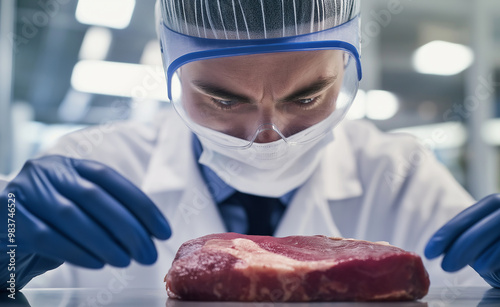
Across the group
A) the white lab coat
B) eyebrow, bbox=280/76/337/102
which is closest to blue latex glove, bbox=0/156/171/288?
the white lab coat

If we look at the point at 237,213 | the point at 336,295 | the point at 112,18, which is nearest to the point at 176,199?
the point at 237,213

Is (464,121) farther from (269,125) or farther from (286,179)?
(269,125)

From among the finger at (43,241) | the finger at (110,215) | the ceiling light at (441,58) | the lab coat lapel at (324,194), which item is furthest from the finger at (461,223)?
the ceiling light at (441,58)

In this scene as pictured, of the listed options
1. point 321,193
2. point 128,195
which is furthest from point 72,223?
point 321,193

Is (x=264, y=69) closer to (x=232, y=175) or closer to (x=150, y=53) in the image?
(x=232, y=175)

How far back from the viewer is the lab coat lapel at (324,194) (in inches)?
62.2

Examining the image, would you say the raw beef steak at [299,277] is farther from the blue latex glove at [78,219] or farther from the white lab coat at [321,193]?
the white lab coat at [321,193]

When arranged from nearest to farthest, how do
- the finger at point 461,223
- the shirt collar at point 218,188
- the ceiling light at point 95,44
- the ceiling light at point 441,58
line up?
the finger at point 461,223 < the shirt collar at point 218,188 < the ceiling light at point 95,44 < the ceiling light at point 441,58

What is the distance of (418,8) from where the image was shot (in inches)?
161

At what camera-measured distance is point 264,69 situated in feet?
A: 3.51

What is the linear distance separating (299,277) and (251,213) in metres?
0.84

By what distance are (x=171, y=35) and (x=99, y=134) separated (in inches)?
33.7

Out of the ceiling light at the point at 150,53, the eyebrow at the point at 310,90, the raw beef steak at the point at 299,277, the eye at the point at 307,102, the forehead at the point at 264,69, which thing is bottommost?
the ceiling light at the point at 150,53

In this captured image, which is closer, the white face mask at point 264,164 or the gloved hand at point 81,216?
the gloved hand at point 81,216
